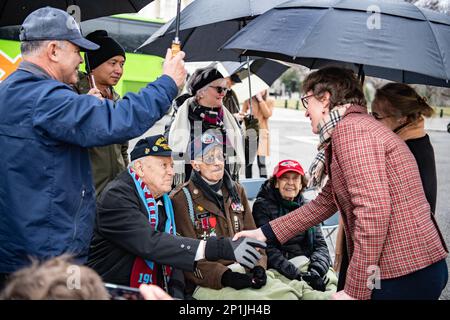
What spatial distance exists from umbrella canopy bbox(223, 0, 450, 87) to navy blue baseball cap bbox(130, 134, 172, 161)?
0.70m

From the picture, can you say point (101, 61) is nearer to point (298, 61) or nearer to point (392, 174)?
point (298, 61)

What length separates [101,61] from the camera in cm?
366

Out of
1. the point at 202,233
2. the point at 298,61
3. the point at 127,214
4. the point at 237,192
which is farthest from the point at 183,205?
the point at 298,61

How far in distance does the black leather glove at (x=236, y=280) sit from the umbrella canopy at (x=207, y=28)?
1621 millimetres

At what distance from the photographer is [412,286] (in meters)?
2.20

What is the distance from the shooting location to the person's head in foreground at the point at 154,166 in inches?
115

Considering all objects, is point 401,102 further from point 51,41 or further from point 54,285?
point 54,285

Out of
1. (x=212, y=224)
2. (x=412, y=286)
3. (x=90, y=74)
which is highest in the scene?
(x=90, y=74)

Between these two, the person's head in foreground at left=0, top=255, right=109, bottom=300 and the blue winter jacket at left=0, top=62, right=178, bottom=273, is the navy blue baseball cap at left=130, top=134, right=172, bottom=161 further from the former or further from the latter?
the person's head in foreground at left=0, top=255, right=109, bottom=300

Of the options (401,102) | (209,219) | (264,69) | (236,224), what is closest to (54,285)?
(209,219)

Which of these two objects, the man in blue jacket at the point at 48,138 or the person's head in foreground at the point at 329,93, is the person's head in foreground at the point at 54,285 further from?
the person's head in foreground at the point at 329,93

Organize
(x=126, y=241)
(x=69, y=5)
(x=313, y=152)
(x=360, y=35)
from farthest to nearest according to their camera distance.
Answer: (x=313, y=152), (x=69, y=5), (x=126, y=241), (x=360, y=35)

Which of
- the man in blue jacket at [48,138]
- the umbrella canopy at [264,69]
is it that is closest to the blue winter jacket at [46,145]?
the man in blue jacket at [48,138]

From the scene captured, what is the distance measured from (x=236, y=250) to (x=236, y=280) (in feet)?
2.04
